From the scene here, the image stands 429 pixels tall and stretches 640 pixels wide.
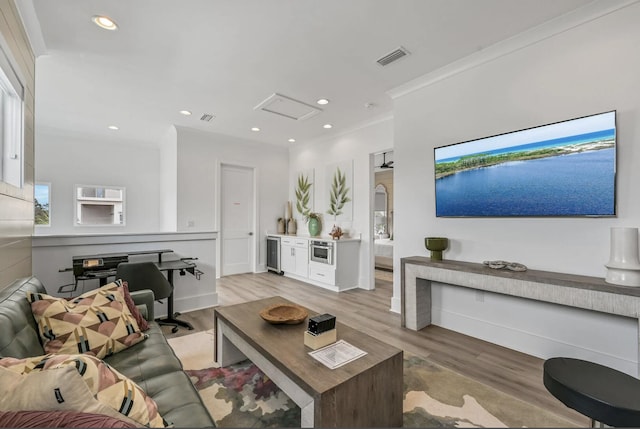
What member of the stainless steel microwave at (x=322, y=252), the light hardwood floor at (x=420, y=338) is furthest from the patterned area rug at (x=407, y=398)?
the stainless steel microwave at (x=322, y=252)

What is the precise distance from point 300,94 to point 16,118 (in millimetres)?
2608

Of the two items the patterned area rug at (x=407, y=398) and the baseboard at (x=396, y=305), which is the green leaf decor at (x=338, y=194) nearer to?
the baseboard at (x=396, y=305)

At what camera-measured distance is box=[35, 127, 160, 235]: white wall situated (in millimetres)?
5148

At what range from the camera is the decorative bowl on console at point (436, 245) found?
2.86 meters

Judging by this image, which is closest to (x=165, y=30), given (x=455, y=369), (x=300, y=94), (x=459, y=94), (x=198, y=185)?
(x=300, y=94)

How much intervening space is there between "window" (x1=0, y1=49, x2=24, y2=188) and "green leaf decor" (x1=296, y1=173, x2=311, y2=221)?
161 inches

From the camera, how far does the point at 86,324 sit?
152 cm

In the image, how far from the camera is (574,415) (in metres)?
1.48

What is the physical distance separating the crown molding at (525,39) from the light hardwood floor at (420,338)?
262cm

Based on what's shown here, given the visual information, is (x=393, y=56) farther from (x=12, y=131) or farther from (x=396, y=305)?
(x=12, y=131)

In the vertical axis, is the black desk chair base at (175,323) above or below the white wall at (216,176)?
below

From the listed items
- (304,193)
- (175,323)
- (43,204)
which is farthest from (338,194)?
(43,204)

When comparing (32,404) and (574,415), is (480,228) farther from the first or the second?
(32,404)

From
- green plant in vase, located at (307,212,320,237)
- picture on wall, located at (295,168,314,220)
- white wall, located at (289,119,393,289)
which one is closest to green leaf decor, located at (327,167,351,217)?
white wall, located at (289,119,393,289)
